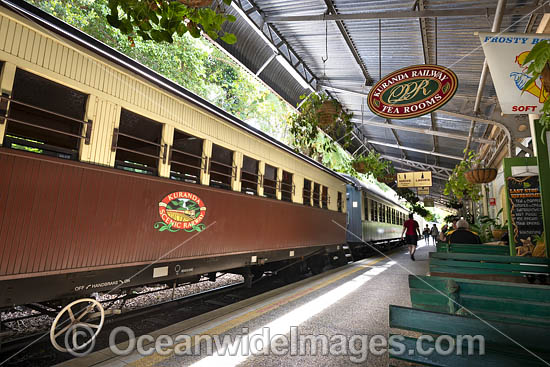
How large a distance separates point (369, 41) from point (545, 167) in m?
4.22

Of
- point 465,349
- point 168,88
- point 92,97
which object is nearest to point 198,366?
point 465,349

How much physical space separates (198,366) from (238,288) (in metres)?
3.77

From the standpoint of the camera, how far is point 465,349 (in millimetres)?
1460

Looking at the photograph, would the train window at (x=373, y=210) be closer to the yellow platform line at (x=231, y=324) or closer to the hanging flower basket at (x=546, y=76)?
the yellow platform line at (x=231, y=324)

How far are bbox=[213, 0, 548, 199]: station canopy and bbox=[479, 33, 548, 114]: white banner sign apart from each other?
506 millimetres

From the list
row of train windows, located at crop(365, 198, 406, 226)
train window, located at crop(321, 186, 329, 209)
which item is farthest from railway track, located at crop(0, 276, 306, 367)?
row of train windows, located at crop(365, 198, 406, 226)

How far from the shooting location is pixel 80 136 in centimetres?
273

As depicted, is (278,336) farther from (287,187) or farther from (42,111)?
(287,187)

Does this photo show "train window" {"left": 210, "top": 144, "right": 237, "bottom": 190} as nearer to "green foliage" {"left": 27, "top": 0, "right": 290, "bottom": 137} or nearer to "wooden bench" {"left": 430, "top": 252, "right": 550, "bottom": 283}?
"wooden bench" {"left": 430, "top": 252, "right": 550, "bottom": 283}

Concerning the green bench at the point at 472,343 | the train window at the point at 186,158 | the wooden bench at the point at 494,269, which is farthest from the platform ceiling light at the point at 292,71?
the green bench at the point at 472,343

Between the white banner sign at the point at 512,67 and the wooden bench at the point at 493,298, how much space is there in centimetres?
258

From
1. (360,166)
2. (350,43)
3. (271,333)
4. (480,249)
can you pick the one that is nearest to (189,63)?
(360,166)

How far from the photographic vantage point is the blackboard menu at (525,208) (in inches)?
184

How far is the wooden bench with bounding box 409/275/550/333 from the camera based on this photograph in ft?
5.84
